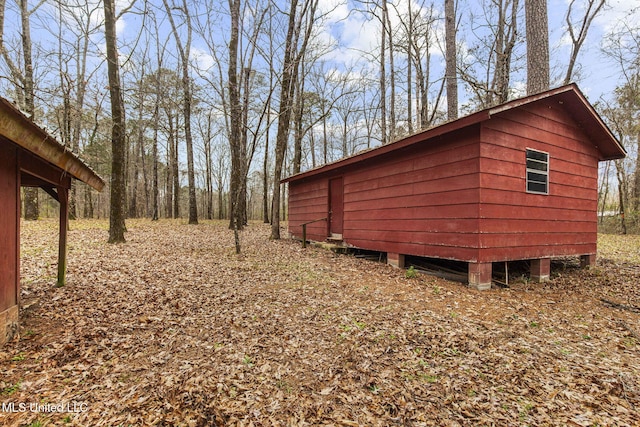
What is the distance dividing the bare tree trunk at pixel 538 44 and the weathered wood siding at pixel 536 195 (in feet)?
3.98

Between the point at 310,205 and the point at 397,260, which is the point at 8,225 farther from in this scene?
the point at 310,205

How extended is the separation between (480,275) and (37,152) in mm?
7073

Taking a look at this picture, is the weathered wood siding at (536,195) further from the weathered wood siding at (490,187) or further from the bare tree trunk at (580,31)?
the bare tree trunk at (580,31)

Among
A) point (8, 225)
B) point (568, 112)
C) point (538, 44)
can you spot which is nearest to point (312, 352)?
point (8, 225)

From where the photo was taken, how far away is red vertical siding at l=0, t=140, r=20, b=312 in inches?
132

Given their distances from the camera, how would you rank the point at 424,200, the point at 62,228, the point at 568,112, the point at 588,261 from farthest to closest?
the point at 588,261 < the point at 568,112 < the point at 424,200 < the point at 62,228

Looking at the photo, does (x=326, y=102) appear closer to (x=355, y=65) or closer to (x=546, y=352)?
(x=355, y=65)

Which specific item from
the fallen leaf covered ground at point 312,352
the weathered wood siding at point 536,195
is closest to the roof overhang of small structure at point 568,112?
the weathered wood siding at point 536,195

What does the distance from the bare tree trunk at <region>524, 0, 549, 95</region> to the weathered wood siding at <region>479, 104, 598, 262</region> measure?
1.21 metres

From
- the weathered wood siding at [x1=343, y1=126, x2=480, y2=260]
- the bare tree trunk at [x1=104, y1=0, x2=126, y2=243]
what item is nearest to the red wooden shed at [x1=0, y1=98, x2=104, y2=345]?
the bare tree trunk at [x1=104, y1=0, x2=126, y2=243]

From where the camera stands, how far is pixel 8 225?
137 inches

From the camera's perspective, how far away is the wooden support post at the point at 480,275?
588 cm

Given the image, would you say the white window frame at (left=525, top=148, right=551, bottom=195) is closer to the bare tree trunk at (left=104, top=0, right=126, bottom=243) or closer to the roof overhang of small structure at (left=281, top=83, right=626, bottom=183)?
the roof overhang of small structure at (left=281, top=83, right=626, bottom=183)

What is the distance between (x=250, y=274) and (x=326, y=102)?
16.8m
